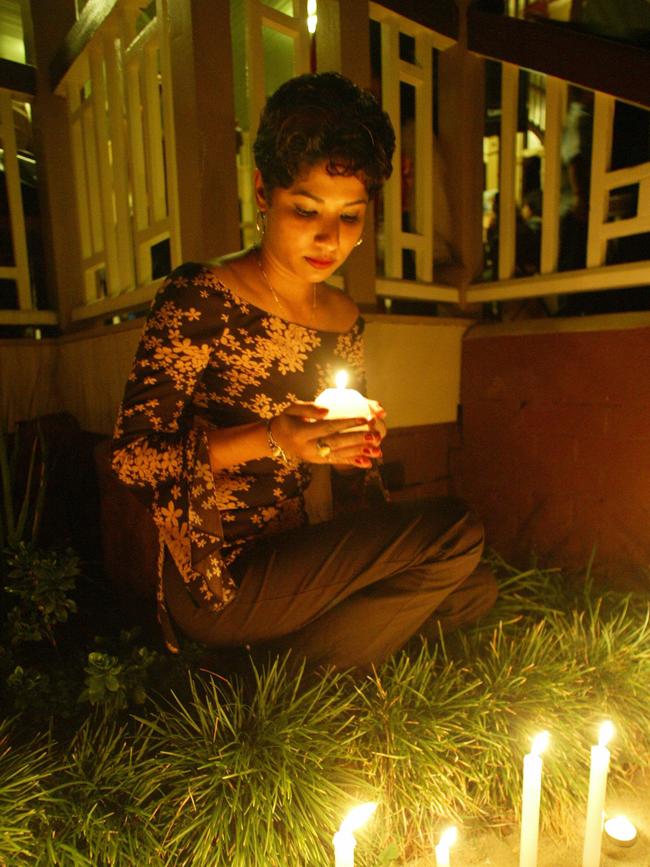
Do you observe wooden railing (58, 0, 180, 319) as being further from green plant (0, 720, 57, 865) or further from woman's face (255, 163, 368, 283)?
green plant (0, 720, 57, 865)

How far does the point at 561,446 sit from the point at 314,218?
198 centimetres

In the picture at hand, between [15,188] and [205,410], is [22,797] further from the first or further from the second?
[15,188]

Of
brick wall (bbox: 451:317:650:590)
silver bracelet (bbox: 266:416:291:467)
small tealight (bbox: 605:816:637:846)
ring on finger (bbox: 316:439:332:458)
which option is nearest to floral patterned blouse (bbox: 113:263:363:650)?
silver bracelet (bbox: 266:416:291:467)

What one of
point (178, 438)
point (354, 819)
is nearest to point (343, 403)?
point (178, 438)

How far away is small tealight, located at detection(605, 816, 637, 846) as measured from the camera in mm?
1683

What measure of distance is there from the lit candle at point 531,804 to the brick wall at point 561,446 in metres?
1.70

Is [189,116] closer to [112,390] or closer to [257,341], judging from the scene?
[257,341]

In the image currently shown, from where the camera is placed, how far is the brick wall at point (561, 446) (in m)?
2.76

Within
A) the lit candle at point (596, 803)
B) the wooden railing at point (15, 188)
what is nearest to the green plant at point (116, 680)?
the lit candle at point (596, 803)

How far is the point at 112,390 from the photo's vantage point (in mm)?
3240

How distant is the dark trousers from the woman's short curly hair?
3.42 feet

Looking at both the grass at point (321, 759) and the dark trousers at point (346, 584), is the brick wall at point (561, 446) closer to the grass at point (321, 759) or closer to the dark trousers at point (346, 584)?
the grass at point (321, 759)

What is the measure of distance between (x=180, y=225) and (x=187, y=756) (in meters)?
1.94

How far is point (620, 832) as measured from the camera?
1699 millimetres
